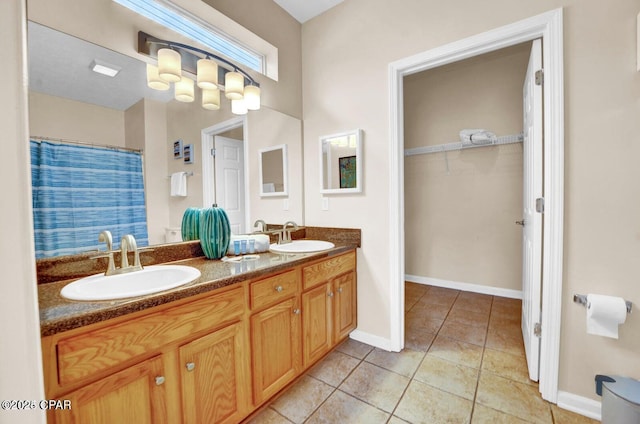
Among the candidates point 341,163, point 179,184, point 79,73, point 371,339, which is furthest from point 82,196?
point 371,339

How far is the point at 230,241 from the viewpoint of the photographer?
5.49ft

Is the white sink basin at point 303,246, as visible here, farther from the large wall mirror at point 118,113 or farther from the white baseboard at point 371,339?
the white baseboard at point 371,339

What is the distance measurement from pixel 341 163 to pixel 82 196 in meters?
1.64

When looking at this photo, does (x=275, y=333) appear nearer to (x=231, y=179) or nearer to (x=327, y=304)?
(x=327, y=304)

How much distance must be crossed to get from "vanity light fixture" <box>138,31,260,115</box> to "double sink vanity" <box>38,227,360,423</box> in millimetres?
945

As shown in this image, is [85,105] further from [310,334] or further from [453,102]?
[453,102]

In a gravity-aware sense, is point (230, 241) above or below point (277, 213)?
below

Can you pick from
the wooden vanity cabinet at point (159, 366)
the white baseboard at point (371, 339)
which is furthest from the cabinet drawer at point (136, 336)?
the white baseboard at point (371, 339)

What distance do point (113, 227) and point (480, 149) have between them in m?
3.48

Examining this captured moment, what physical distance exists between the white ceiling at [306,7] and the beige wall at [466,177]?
5.30ft

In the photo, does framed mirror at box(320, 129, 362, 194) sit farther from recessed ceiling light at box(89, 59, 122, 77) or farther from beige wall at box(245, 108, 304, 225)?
recessed ceiling light at box(89, 59, 122, 77)

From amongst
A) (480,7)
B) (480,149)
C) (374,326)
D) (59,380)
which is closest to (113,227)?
(59,380)

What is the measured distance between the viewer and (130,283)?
3.97ft

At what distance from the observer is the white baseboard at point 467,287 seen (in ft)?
9.78
